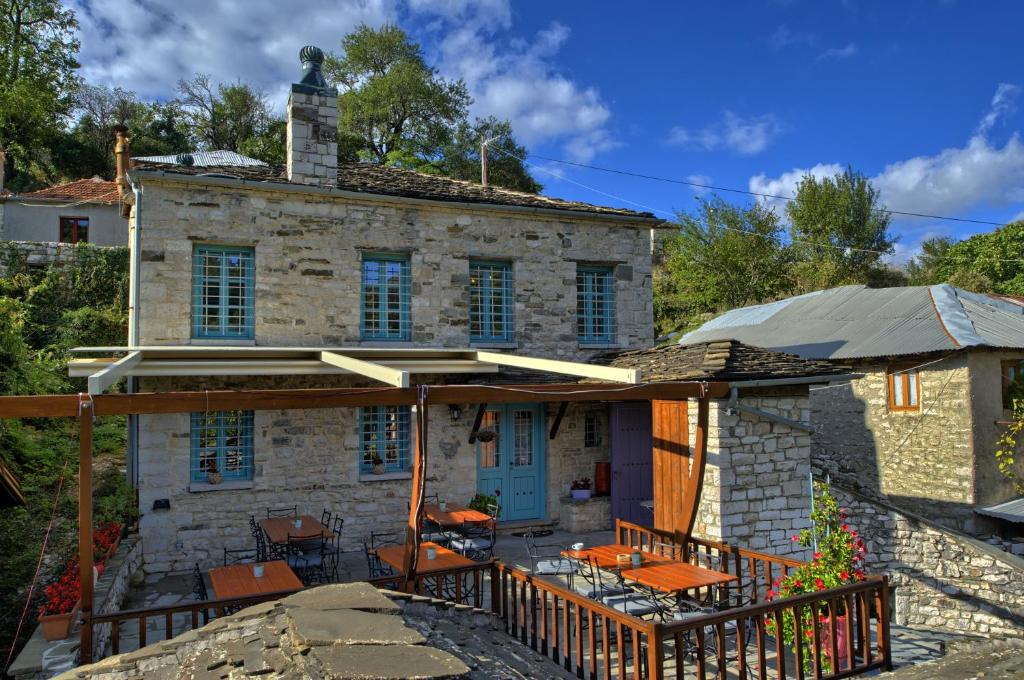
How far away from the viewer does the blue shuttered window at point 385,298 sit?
433 inches

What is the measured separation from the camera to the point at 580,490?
11688 mm

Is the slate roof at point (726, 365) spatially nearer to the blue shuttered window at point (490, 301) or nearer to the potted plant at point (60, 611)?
the blue shuttered window at point (490, 301)

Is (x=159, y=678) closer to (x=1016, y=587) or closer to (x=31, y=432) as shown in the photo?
(x=31, y=432)

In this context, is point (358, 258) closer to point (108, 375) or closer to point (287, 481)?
point (287, 481)

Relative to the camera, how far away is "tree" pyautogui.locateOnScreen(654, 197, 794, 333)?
29.0 metres

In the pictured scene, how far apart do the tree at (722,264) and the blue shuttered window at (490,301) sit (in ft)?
58.8

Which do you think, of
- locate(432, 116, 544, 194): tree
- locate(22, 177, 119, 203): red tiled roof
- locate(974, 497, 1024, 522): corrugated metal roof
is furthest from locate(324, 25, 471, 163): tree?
locate(974, 497, 1024, 522): corrugated metal roof

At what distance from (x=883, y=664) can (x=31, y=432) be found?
1342cm

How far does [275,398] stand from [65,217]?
1945cm

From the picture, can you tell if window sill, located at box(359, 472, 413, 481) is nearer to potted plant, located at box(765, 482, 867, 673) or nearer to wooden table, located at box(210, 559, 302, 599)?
wooden table, located at box(210, 559, 302, 599)

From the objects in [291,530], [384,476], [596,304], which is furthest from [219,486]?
[596,304]

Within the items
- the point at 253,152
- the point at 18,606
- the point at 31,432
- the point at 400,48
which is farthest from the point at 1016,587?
the point at 400,48

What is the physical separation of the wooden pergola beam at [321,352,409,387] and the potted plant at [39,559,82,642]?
3010mm

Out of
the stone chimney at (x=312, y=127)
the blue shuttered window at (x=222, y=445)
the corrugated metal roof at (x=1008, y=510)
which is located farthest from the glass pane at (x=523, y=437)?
the corrugated metal roof at (x=1008, y=510)
